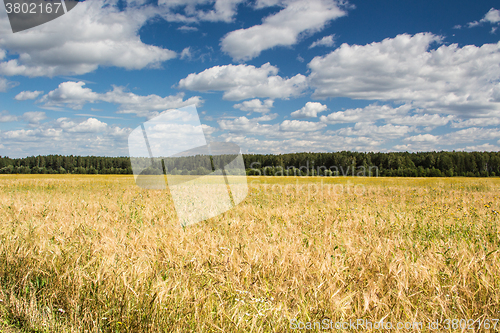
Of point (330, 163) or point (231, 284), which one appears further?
point (330, 163)

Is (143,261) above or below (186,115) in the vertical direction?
below

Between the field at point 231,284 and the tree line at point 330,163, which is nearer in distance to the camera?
the field at point 231,284

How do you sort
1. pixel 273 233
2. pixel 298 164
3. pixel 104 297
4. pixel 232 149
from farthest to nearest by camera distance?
pixel 298 164 → pixel 232 149 → pixel 273 233 → pixel 104 297

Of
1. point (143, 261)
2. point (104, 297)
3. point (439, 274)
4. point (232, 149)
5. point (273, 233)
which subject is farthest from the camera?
point (232, 149)

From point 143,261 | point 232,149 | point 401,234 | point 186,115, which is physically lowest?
point 401,234

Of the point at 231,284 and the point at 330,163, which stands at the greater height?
the point at 330,163

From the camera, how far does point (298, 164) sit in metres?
90.5

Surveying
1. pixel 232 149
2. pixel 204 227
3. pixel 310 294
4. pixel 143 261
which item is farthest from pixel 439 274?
pixel 232 149

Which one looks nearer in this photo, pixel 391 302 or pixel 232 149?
pixel 391 302

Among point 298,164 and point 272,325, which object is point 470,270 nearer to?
point 272,325

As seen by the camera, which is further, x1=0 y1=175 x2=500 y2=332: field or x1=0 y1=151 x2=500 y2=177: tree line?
x1=0 y1=151 x2=500 y2=177: tree line

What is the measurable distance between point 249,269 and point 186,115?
329 centimetres

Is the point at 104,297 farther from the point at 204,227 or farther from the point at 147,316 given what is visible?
the point at 204,227

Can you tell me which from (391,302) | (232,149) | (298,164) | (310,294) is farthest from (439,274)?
(298,164)
